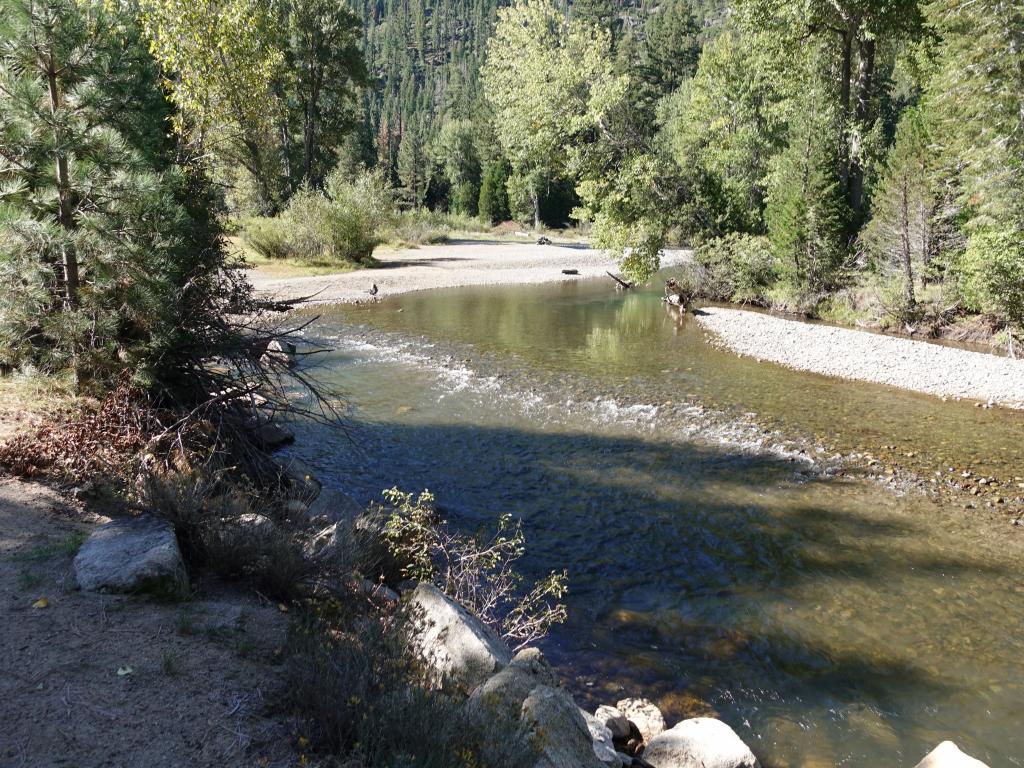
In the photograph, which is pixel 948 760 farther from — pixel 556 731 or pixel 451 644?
pixel 451 644

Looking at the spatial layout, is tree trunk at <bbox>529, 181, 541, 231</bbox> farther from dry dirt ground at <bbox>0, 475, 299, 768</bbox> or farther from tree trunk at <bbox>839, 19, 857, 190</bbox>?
dry dirt ground at <bbox>0, 475, 299, 768</bbox>

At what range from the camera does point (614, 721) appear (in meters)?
4.78

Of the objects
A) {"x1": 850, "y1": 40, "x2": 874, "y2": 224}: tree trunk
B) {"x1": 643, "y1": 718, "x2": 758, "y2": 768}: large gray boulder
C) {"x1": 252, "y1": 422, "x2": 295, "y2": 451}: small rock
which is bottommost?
{"x1": 643, "y1": 718, "x2": 758, "y2": 768}: large gray boulder

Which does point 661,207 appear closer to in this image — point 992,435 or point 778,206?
point 778,206

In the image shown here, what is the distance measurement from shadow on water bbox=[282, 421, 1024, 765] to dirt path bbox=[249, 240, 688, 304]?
14125 millimetres

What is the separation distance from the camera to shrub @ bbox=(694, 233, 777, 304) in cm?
2628

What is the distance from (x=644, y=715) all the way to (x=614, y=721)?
1.43ft

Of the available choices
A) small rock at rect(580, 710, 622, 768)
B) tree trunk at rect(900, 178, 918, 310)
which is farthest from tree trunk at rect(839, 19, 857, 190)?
small rock at rect(580, 710, 622, 768)

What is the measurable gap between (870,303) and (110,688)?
77.9ft

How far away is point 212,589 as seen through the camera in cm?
475

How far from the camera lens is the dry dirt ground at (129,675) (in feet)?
10.2

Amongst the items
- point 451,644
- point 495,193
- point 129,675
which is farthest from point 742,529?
point 495,193

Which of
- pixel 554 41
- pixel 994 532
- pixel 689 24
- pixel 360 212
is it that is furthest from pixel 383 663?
pixel 689 24

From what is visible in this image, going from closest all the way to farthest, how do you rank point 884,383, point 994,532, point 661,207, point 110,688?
point 110,688 → point 994,532 → point 884,383 → point 661,207
